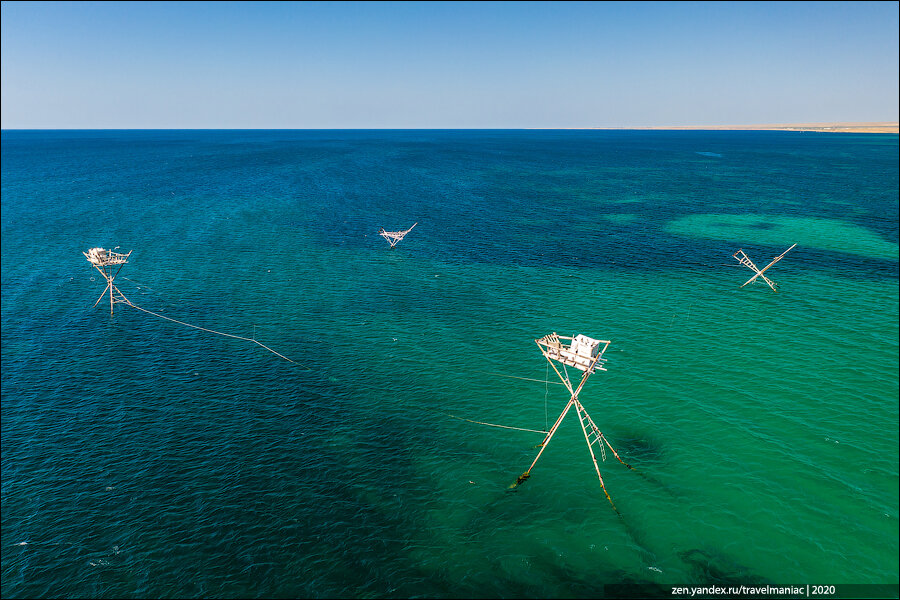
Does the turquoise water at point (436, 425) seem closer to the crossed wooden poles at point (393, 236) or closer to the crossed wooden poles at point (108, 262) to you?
the crossed wooden poles at point (108, 262)

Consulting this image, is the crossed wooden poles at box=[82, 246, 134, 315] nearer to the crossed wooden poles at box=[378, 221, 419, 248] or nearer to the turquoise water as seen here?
the turquoise water

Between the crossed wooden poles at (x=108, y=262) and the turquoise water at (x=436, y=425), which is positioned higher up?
the crossed wooden poles at (x=108, y=262)

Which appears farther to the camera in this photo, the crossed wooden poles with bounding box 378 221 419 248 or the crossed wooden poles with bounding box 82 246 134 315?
the crossed wooden poles with bounding box 378 221 419 248

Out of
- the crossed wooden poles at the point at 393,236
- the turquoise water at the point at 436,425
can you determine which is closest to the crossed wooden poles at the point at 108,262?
the turquoise water at the point at 436,425

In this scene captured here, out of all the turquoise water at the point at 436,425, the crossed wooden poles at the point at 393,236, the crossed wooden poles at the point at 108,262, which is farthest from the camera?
the crossed wooden poles at the point at 393,236

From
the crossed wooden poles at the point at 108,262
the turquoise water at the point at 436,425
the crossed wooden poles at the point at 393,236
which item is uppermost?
the crossed wooden poles at the point at 393,236

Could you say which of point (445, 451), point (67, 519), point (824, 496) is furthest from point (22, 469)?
point (824, 496)

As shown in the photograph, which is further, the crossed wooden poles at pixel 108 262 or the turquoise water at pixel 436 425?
the crossed wooden poles at pixel 108 262

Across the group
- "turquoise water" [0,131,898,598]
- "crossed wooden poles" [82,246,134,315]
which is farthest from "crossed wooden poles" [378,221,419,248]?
"crossed wooden poles" [82,246,134,315]
